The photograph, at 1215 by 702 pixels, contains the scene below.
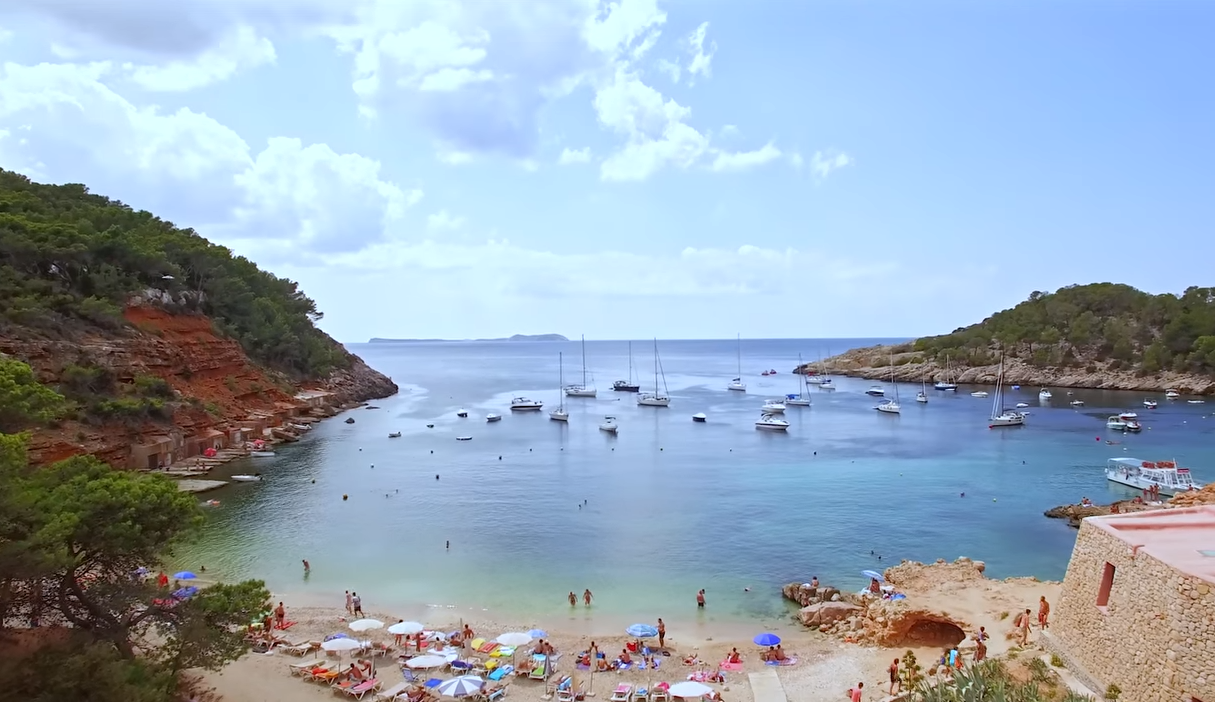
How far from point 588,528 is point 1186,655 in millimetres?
29893

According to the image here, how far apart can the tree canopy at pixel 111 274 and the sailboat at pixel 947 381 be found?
326ft

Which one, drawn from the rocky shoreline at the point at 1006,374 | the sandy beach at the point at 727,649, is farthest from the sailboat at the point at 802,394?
the sandy beach at the point at 727,649

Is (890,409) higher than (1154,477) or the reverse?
higher

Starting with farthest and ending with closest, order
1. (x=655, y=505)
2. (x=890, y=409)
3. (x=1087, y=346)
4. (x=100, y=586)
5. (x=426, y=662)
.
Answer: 1. (x=1087, y=346)
2. (x=890, y=409)
3. (x=655, y=505)
4. (x=426, y=662)
5. (x=100, y=586)

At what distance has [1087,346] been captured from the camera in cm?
12006

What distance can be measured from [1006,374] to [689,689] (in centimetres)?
12331

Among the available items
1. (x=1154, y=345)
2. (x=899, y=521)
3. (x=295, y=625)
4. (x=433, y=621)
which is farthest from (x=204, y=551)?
(x=1154, y=345)

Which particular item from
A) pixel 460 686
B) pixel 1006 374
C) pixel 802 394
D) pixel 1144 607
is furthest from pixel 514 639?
pixel 1006 374

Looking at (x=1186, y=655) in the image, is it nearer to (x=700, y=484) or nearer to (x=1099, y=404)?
(x=700, y=484)

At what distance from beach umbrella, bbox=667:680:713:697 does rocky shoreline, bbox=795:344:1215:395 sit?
11094 cm

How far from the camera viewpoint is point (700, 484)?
51.6m

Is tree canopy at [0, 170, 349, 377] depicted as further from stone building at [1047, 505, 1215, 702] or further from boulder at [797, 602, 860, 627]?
Result: stone building at [1047, 505, 1215, 702]

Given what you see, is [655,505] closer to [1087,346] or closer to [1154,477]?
[1154,477]

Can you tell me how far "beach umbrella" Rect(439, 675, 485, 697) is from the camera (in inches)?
787
